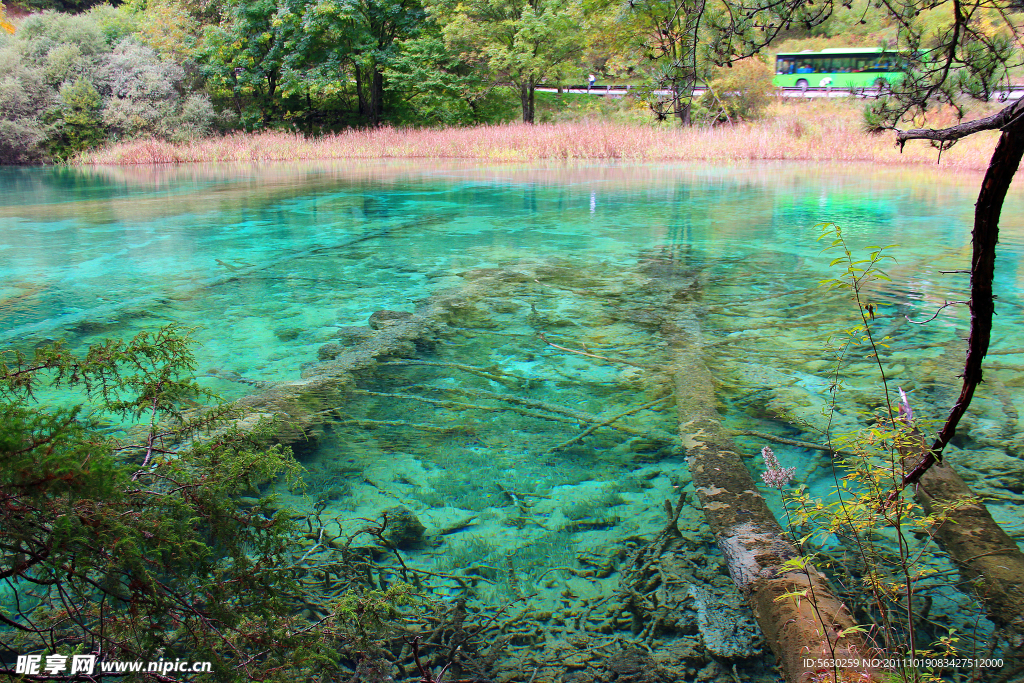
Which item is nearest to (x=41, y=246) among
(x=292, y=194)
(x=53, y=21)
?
(x=292, y=194)

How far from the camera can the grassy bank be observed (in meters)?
18.9

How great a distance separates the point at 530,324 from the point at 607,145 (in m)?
17.9

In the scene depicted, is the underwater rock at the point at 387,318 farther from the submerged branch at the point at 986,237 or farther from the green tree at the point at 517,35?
the green tree at the point at 517,35

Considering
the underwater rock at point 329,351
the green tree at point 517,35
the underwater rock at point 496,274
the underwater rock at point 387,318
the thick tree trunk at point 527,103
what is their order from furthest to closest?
the thick tree trunk at point 527,103
the green tree at point 517,35
the underwater rock at point 496,274
the underwater rock at point 387,318
the underwater rock at point 329,351

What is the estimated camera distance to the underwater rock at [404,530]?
2557mm

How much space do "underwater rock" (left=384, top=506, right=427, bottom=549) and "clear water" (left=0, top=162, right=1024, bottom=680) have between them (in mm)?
54

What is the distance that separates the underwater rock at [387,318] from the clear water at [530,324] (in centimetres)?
34

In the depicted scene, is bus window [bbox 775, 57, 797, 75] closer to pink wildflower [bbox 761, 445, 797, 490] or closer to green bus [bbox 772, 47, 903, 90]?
green bus [bbox 772, 47, 903, 90]

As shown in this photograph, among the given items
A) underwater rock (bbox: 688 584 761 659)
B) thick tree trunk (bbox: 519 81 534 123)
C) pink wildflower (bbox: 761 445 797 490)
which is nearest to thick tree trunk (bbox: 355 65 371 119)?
thick tree trunk (bbox: 519 81 534 123)

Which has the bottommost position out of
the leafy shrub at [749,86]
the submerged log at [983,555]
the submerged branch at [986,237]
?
the submerged log at [983,555]

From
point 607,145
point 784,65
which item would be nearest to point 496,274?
point 607,145

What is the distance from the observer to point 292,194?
14.2 m

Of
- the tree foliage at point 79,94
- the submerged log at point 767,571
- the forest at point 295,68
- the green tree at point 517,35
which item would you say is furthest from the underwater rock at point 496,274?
the tree foliage at point 79,94

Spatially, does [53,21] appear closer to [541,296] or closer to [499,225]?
[499,225]
